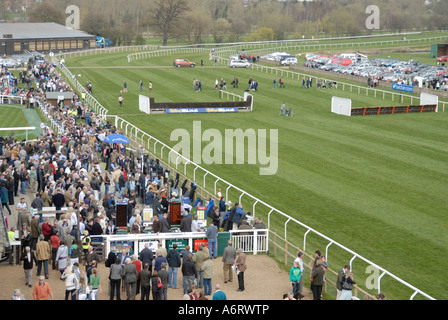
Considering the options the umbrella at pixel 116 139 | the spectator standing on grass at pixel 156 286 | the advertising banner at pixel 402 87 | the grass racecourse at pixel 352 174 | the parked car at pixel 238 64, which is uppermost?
the parked car at pixel 238 64

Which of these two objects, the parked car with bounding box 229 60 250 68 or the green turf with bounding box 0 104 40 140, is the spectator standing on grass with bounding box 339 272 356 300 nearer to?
the green turf with bounding box 0 104 40 140

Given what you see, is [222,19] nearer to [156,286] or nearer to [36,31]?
[36,31]

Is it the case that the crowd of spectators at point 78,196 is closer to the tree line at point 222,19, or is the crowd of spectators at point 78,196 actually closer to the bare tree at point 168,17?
the bare tree at point 168,17

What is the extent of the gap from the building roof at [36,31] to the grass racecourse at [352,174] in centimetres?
4087

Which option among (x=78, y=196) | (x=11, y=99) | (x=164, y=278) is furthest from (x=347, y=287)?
(x=11, y=99)

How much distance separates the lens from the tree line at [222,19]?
119m

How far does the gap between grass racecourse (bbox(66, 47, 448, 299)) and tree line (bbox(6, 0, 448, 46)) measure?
6058cm

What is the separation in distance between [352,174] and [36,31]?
80532mm

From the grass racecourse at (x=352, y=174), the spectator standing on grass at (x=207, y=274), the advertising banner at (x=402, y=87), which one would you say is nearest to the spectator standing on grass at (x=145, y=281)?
the spectator standing on grass at (x=207, y=274)

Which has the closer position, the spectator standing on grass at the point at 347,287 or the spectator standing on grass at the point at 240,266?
the spectator standing on grass at the point at 347,287

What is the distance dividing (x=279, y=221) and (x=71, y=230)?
7.80 meters

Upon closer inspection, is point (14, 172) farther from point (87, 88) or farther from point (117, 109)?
point (87, 88)

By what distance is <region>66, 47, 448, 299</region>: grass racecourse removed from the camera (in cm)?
2111
